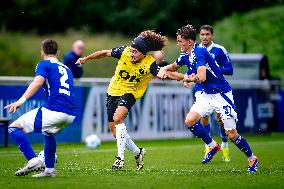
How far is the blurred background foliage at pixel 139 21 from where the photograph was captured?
36906 mm

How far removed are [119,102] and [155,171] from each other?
144 centimetres

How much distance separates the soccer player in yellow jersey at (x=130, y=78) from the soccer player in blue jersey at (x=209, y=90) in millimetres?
386

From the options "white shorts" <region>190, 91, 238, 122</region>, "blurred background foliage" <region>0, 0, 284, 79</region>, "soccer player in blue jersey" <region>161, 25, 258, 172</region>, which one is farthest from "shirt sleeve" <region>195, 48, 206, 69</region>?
"blurred background foliage" <region>0, 0, 284, 79</region>

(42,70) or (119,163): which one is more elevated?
(42,70)

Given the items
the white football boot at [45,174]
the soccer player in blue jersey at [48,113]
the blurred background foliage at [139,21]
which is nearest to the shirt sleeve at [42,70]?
the soccer player in blue jersey at [48,113]

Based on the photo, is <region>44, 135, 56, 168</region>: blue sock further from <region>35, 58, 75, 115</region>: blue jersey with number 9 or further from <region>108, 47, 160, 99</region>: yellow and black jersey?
<region>108, 47, 160, 99</region>: yellow and black jersey

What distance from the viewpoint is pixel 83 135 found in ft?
76.4

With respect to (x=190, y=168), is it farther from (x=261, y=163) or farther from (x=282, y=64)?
(x=282, y=64)

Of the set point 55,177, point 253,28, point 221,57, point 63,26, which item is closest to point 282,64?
point 253,28

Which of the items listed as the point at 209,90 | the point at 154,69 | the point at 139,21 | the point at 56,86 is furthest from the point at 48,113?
the point at 139,21

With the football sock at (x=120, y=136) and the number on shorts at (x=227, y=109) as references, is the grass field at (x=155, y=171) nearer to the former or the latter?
the football sock at (x=120, y=136)

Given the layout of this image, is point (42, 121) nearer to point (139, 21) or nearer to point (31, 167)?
point (31, 167)

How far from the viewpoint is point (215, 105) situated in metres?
14.9

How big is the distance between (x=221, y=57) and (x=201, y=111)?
1428 mm
